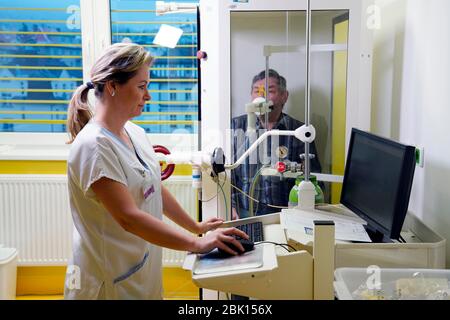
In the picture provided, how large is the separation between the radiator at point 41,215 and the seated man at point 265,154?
0.56m

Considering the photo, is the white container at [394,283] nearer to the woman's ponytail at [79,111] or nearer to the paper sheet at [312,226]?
the paper sheet at [312,226]

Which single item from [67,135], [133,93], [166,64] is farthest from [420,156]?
[67,135]

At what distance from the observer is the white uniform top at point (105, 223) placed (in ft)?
4.70

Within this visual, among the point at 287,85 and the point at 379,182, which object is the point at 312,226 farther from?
the point at 287,85

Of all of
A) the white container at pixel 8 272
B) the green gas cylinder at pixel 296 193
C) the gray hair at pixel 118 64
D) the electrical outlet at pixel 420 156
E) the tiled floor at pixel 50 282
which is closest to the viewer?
the gray hair at pixel 118 64

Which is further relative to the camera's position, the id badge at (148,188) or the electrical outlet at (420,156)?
the electrical outlet at (420,156)

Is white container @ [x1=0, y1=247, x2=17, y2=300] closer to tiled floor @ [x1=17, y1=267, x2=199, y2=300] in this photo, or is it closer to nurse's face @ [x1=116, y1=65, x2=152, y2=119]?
tiled floor @ [x1=17, y1=267, x2=199, y2=300]

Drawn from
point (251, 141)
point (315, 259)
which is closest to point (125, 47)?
point (315, 259)

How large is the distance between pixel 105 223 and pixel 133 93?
0.38 metres

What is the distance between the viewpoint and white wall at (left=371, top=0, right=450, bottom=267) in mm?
1754

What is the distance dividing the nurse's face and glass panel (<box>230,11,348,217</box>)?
0.85 metres

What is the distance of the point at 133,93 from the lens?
4.98ft

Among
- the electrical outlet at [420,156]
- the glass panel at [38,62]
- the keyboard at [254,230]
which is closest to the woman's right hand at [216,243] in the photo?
the keyboard at [254,230]

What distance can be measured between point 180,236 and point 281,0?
1302 millimetres
